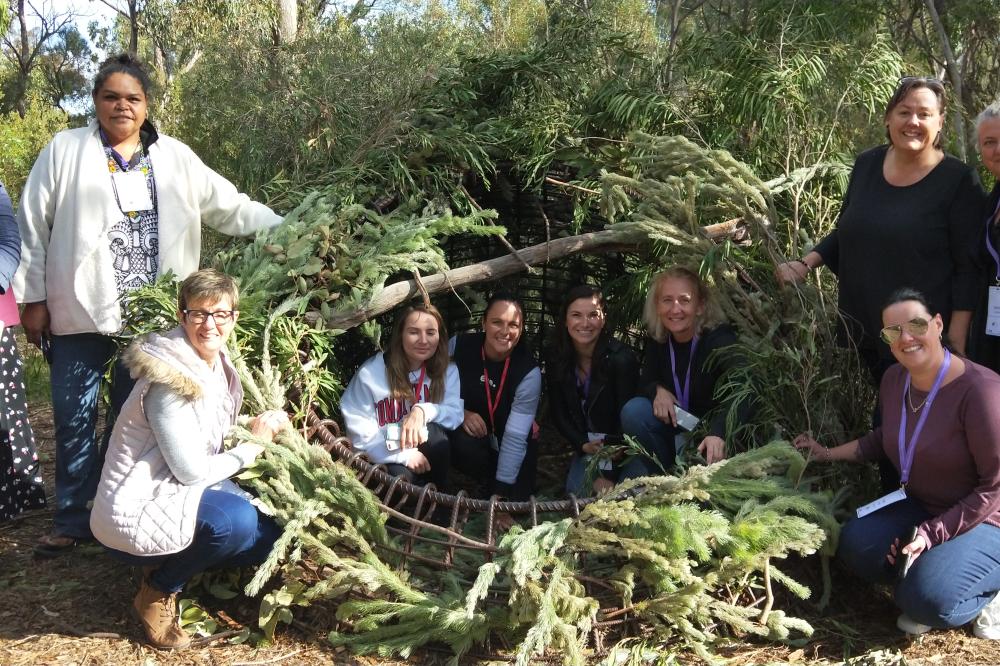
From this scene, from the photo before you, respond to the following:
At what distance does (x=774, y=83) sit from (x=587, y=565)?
2.39 m

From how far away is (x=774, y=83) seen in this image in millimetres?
4090

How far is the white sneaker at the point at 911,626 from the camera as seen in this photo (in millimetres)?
2850

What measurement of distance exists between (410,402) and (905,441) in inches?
73.4

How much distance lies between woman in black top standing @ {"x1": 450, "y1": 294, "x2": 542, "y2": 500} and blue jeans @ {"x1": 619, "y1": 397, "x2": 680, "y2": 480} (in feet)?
1.56

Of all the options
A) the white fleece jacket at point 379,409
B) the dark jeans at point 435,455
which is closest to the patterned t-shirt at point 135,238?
the white fleece jacket at point 379,409

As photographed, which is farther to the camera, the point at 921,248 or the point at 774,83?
the point at 774,83

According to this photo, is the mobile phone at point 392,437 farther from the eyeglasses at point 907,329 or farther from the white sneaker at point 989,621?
the white sneaker at point 989,621

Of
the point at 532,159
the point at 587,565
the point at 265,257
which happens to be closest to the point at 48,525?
the point at 265,257

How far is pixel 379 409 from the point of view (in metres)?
3.71

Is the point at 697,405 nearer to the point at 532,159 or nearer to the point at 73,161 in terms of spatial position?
the point at 532,159

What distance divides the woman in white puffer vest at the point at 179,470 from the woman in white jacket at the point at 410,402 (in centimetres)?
72

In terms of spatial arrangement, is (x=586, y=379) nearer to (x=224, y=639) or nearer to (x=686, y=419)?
(x=686, y=419)

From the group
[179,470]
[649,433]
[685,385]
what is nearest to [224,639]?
[179,470]

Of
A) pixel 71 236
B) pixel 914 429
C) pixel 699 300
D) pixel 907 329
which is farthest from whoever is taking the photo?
pixel 699 300
